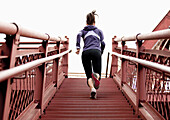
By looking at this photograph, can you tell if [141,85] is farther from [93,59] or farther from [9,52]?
[9,52]

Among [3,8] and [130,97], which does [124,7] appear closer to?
[3,8]

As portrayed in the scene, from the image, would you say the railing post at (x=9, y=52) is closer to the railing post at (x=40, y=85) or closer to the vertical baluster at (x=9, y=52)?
the vertical baluster at (x=9, y=52)

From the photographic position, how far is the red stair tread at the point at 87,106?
235 cm

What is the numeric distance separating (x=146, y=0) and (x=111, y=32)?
8.37 ft

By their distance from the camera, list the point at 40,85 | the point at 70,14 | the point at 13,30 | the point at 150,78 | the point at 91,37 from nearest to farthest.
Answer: the point at 13,30, the point at 40,85, the point at 150,78, the point at 91,37, the point at 70,14

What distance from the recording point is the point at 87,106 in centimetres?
277

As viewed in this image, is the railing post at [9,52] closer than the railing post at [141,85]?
Yes

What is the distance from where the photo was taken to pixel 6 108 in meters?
1.32

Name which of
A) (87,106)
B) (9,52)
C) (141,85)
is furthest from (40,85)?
(141,85)

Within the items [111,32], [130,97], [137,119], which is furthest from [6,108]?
[111,32]

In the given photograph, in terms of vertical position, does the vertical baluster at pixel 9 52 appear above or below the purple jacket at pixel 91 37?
below

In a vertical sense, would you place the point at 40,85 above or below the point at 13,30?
below

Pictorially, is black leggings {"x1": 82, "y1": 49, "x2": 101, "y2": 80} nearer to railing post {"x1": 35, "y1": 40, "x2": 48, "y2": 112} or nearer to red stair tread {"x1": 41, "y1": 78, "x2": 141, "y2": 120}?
red stair tread {"x1": 41, "y1": 78, "x2": 141, "y2": 120}

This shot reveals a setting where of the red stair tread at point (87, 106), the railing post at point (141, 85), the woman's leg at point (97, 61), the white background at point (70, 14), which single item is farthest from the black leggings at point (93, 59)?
the white background at point (70, 14)
